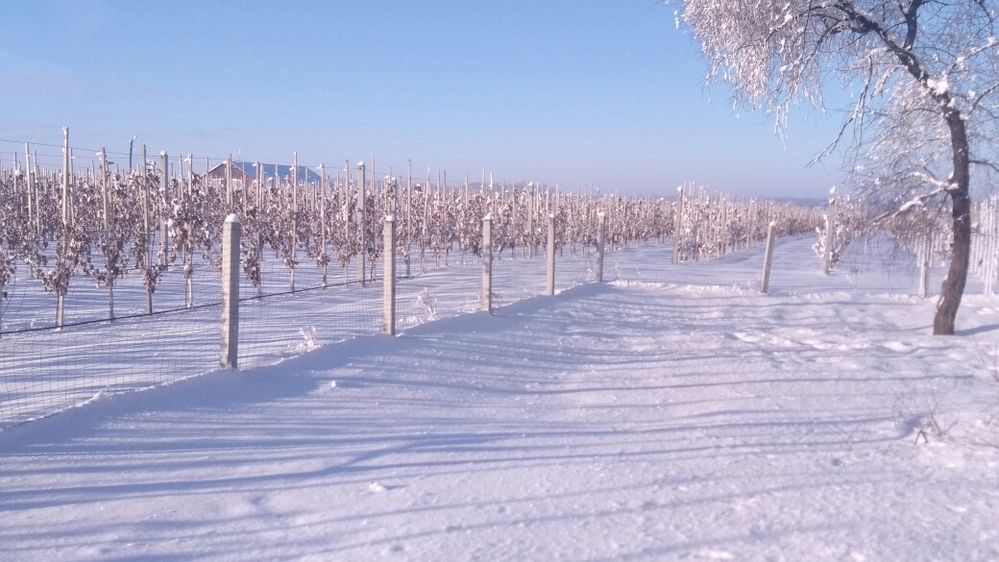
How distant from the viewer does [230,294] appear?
21.5ft

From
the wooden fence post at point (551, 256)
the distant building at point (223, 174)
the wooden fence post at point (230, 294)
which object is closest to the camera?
the wooden fence post at point (230, 294)

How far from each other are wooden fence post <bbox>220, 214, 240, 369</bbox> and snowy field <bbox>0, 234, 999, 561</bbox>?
0.23 m

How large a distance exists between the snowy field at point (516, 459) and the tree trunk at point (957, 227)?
5.46 feet

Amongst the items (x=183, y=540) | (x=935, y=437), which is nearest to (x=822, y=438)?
(x=935, y=437)

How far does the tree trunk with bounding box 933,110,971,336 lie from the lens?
1003cm

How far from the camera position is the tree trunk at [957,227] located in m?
10.0

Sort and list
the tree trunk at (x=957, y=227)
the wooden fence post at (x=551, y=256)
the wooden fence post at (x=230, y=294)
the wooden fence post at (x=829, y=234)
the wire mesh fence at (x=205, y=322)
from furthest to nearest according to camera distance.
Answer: the wooden fence post at (x=829, y=234), the wooden fence post at (x=551, y=256), the tree trunk at (x=957, y=227), the wire mesh fence at (x=205, y=322), the wooden fence post at (x=230, y=294)

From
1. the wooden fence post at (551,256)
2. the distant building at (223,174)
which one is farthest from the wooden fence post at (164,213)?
the wooden fence post at (551,256)

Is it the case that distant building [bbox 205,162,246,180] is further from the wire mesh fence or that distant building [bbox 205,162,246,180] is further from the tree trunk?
the tree trunk

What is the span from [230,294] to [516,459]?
9.83ft

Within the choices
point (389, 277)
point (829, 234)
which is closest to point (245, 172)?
point (389, 277)

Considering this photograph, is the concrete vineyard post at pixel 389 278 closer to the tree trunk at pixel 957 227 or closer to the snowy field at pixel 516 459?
the snowy field at pixel 516 459

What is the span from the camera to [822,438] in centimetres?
554

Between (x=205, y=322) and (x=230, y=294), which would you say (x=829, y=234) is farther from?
(x=230, y=294)
